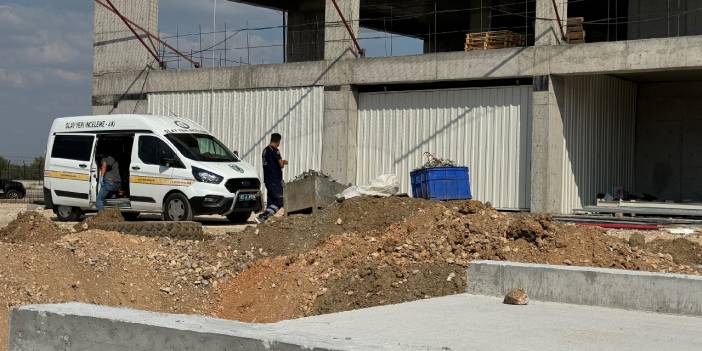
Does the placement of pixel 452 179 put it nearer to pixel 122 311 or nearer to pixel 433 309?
pixel 433 309

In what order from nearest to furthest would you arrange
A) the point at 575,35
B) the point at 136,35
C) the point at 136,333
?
the point at 136,333
the point at 575,35
the point at 136,35

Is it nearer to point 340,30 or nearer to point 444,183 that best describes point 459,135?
point 444,183

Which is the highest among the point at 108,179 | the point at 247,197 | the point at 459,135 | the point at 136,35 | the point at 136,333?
the point at 136,35

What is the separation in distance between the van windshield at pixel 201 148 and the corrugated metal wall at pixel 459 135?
5.60m

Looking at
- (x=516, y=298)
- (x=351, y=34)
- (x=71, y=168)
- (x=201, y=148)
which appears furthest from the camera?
(x=351, y=34)

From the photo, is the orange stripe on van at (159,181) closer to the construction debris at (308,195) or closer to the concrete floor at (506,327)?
the construction debris at (308,195)

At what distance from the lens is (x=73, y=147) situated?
20406 mm

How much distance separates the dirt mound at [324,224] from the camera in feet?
43.5

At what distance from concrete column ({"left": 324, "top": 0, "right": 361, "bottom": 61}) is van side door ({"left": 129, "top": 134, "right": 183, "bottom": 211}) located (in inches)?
279

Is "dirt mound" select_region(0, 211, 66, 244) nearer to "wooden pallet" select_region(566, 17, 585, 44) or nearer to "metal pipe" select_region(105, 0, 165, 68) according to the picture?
"wooden pallet" select_region(566, 17, 585, 44)

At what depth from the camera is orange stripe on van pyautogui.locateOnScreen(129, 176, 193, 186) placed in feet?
60.6

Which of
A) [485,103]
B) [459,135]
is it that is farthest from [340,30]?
[485,103]

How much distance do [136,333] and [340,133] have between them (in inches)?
760

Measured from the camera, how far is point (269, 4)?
111ft
